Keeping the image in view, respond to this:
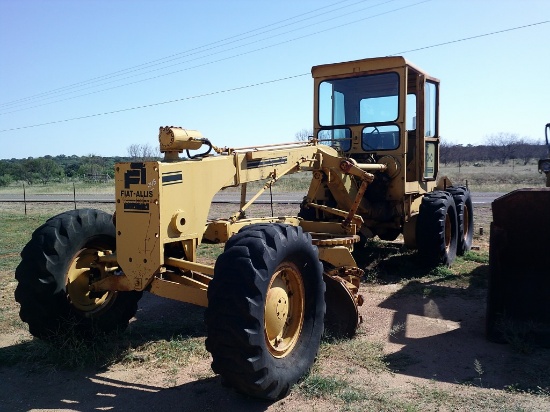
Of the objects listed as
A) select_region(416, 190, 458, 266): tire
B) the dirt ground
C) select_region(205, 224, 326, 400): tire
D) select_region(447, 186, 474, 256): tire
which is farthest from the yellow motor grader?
select_region(447, 186, 474, 256): tire

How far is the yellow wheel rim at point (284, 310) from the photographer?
4168 mm

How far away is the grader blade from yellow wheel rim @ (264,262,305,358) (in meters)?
0.95

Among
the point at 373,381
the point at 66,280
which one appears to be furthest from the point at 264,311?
the point at 66,280

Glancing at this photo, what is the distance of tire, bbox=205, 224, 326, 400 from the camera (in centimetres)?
363

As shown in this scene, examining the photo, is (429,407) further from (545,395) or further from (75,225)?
(75,225)

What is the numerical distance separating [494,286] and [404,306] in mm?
1414

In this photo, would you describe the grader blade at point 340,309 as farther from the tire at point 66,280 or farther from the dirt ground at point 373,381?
the tire at point 66,280

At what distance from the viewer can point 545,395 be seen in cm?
401

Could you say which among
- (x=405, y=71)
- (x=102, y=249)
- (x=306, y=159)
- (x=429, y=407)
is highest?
(x=405, y=71)

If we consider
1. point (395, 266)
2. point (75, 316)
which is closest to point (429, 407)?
point (75, 316)

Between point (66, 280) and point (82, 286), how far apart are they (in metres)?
0.27

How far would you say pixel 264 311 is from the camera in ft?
12.7

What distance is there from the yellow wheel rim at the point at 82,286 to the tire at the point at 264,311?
75.7 inches

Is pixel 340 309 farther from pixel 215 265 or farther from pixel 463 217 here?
pixel 463 217
